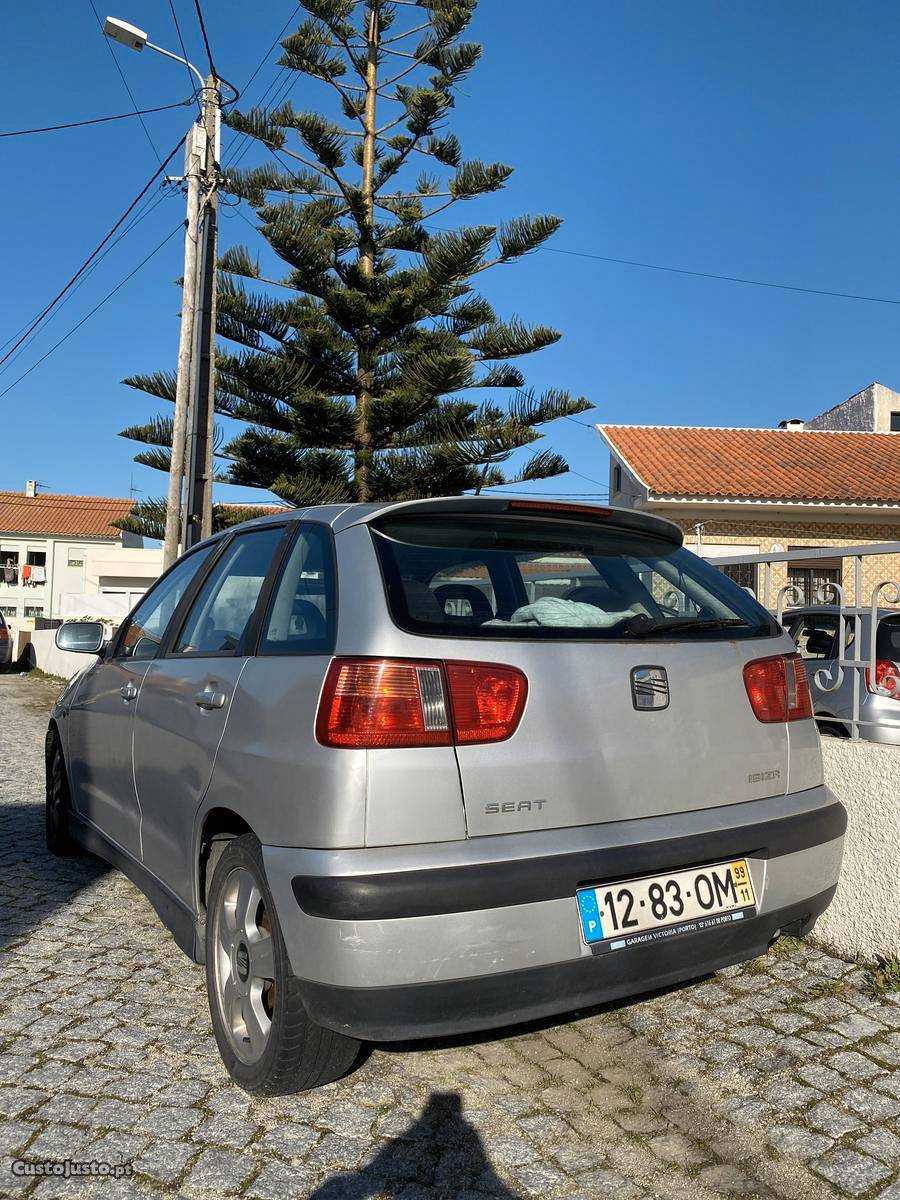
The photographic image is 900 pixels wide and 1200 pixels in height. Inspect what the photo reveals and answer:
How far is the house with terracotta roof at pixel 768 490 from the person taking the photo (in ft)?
62.8

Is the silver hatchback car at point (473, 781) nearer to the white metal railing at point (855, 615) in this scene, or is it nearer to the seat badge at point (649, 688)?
the seat badge at point (649, 688)

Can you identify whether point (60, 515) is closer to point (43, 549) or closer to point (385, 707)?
point (43, 549)

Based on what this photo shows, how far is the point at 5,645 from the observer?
81.9ft

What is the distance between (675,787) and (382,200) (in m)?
18.8

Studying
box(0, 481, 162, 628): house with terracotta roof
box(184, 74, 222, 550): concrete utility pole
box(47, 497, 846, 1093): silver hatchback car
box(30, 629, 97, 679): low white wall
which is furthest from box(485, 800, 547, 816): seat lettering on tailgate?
box(0, 481, 162, 628): house with terracotta roof

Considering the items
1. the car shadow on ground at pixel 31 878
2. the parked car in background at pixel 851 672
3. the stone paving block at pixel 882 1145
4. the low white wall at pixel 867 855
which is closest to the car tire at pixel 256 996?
the stone paving block at pixel 882 1145

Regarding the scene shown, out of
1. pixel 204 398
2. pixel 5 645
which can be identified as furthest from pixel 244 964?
pixel 5 645

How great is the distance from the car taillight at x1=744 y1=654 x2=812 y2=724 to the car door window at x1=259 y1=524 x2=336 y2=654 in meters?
1.16

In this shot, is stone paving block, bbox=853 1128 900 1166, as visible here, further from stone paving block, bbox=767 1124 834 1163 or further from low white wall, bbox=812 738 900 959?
low white wall, bbox=812 738 900 959

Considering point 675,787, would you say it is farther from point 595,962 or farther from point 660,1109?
point 660,1109

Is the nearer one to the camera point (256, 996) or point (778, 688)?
point (256, 996)

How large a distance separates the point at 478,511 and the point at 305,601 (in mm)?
527

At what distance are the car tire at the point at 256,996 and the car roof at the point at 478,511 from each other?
896 millimetres

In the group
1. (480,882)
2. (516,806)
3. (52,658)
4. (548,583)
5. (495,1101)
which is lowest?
(495,1101)
